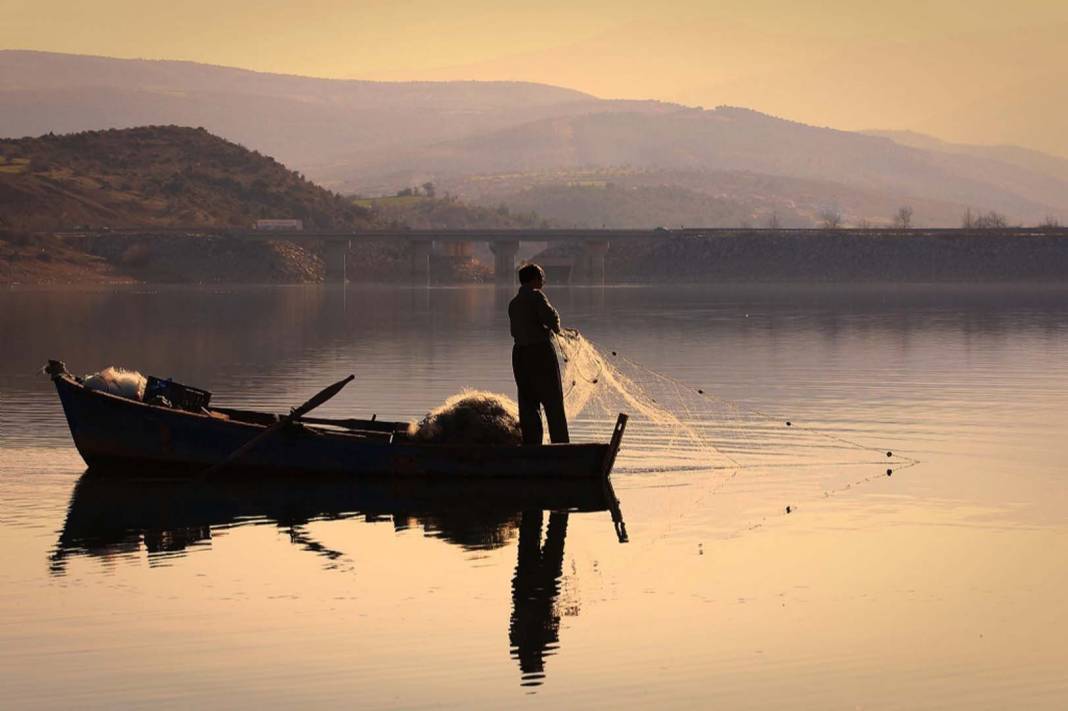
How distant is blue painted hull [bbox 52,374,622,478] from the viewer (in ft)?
89.1

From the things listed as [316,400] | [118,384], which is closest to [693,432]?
[316,400]

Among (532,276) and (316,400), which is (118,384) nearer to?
(316,400)

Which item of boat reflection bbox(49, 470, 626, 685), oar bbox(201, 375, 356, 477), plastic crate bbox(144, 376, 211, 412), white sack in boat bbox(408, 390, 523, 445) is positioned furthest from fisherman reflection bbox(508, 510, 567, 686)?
plastic crate bbox(144, 376, 211, 412)

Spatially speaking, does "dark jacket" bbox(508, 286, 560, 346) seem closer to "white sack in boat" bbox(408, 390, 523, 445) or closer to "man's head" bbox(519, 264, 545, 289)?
"man's head" bbox(519, 264, 545, 289)

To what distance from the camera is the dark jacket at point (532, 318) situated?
27656mm

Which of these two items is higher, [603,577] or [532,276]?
[532,276]

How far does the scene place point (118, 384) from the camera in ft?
95.1

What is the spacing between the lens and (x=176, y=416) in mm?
28016

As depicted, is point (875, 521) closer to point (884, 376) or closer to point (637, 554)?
point (637, 554)

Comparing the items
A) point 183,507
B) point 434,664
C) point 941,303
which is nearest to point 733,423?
point 183,507

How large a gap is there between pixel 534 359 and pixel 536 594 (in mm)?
8468

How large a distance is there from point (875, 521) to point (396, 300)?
119m

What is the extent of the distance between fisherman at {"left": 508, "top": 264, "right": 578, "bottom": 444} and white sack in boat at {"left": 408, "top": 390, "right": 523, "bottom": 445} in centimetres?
27

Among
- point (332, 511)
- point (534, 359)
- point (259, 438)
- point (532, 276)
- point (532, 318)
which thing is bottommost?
point (332, 511)
